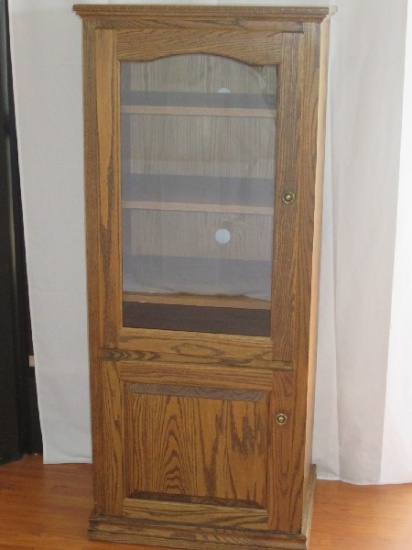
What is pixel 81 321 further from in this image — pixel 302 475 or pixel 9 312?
pixel 302 475

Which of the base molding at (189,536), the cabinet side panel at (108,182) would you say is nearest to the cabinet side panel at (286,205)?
the cabinet side panel at (108,182)

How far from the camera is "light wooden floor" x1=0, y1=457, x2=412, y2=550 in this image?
2.45 meters

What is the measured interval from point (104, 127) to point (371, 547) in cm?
139

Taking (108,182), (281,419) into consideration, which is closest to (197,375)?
(281,419)

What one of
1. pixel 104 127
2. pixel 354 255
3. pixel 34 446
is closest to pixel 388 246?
pixel 354 255

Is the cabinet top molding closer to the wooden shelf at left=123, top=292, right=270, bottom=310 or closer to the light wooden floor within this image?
the wooden shelf at left=123, top=292, right=270, bottom=310

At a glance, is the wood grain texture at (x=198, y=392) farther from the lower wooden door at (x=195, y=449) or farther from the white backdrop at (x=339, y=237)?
the white backdrop at (x=339, y=237)

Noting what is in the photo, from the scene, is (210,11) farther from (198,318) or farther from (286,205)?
(198,318)

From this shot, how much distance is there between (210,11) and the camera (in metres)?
2.08

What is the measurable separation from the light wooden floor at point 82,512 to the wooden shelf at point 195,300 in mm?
713

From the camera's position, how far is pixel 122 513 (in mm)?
2457

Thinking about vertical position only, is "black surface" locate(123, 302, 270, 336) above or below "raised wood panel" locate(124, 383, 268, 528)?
above

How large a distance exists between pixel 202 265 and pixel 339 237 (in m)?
0.53

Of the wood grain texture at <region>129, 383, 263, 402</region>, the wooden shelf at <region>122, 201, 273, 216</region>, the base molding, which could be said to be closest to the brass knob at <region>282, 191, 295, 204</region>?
the wooden shelf at <region>122, 201, 273, 216</region>
